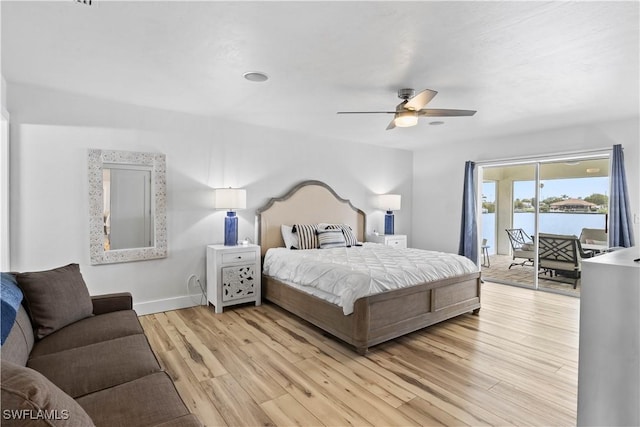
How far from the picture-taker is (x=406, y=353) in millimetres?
2906

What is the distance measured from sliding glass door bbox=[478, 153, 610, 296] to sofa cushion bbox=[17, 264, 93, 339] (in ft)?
19.1

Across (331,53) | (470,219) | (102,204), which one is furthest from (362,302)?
(470,219)

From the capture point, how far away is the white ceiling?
1.97 m

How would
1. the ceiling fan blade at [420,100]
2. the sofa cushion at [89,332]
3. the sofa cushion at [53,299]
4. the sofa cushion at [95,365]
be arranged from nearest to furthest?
1. the sofa cushion at [95,365]
2. the sofa cushion at [89,332]
3. the sofa cushion at [53,299]
4. the ceiling fan blade at [420,100]

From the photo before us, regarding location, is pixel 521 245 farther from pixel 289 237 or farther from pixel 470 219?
pixel 289 237

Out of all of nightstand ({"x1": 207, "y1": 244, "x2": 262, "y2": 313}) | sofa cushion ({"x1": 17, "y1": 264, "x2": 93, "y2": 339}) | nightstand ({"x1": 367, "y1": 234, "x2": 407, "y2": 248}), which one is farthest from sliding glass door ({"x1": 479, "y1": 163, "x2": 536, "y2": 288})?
sofa cushion ({"x1": 17, "y1": 264, "x2": 93, "y2": 339})

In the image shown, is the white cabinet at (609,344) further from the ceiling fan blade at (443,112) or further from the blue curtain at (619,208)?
the blue curtain at (619,208)

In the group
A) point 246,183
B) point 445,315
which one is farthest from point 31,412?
point 246,183

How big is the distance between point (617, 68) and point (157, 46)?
3.67 meters

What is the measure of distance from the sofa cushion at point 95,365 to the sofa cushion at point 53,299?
1.26 feet

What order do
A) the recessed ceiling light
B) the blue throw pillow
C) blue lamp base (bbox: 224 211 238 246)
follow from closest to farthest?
the blue throw pillow, the recessed ceiling light, blue lamp base (bbox: 224 211 238 246)

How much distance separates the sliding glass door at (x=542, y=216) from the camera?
4672 millimetres

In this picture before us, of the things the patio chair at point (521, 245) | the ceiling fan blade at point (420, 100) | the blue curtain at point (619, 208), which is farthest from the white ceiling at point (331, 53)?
the patio chair at point (521, 245)

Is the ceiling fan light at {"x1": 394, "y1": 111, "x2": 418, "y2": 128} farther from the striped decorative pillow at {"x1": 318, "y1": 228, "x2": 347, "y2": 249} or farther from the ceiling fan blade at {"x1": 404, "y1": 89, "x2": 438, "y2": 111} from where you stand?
the striped decorative pillow at {"x1": 318, "y1": 228, "x2": 347, "y2": 249}
